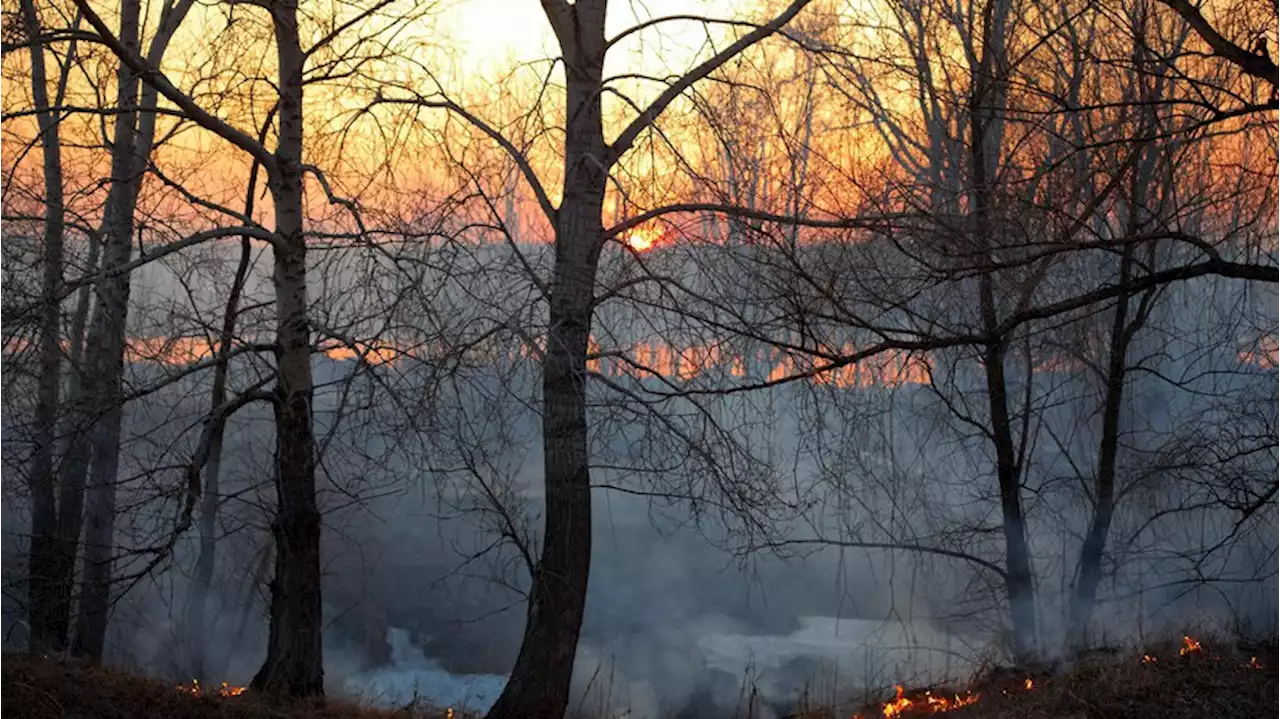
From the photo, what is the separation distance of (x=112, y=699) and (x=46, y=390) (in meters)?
5.06

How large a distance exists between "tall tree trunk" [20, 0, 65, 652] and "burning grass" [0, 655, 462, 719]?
0.59 metres

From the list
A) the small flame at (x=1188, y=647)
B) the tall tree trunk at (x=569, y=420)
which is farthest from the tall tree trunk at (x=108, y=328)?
the small flame at (x=1188, y=647)

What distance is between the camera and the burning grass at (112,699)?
22.5 ft

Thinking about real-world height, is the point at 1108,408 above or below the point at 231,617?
above

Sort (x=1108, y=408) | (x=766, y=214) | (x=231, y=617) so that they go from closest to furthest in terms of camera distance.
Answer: (x=766, y=214) < (x=1108, y=408) < (x=231, y=617)

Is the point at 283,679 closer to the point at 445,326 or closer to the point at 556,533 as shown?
the point at 556,533

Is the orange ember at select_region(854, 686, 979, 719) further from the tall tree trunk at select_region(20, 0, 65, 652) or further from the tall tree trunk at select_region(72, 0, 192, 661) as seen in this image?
the tall tree trunk at select_region(72, 0, 192, 661)

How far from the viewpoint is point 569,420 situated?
8.52 m

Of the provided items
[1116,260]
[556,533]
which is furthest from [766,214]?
[1116,260]

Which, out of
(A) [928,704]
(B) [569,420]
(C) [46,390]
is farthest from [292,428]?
(A) [928,704]

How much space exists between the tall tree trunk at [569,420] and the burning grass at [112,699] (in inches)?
49.9

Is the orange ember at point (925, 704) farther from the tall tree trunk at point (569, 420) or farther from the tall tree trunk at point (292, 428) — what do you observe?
the tall tree trunk at point (292, 428)

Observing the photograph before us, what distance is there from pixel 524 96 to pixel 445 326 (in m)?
2.26

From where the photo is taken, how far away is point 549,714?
8539mm
